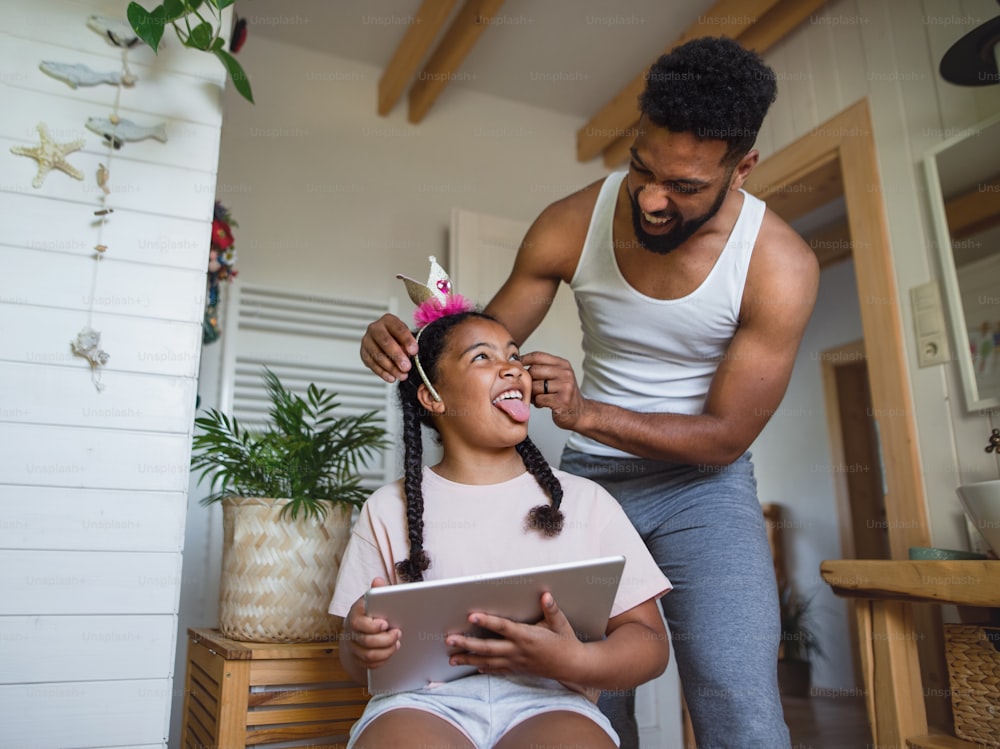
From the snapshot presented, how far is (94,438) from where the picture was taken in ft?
4.85

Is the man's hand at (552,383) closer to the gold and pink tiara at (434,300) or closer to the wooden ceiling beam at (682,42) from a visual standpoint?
the gold and pink tiara at (434,300)

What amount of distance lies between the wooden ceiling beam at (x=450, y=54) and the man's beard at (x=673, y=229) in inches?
67.5

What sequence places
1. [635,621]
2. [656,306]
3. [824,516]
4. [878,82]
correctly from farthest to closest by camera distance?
[824,516], [878,82], [656,306], [635,621]

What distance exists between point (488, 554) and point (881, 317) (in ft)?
5.85

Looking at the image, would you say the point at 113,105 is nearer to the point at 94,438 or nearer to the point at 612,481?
the point at 94,438

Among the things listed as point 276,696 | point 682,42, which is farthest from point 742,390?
point 682,42

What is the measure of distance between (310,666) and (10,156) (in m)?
1.13

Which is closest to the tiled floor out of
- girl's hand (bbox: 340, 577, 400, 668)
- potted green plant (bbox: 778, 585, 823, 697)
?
potted green plant (bbox: 778, 585, 823, 697)

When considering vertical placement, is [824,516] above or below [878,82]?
below

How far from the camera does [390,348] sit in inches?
Result: 54.8

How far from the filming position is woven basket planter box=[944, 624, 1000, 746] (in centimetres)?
178

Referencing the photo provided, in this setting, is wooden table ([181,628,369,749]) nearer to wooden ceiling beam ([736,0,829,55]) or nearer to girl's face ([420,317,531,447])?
girl's face ([420,317,531,447])

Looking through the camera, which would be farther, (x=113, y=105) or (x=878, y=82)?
(x=878, y=82)

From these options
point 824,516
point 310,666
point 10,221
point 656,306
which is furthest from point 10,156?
point 824,516
